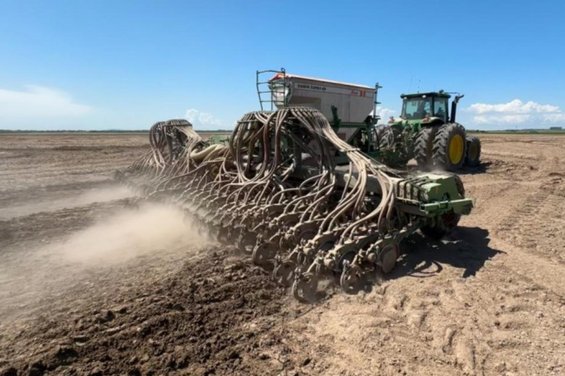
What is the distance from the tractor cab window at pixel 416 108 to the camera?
10.6 meters

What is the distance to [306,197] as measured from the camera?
4461 millimetres

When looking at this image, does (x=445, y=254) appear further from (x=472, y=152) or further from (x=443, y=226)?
(x=472, y=152)

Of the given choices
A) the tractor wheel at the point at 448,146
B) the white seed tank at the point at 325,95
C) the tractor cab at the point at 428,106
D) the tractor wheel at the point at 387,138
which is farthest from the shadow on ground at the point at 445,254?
the tractor cab at the point at 428,106

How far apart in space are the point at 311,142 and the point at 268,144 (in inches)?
24.3

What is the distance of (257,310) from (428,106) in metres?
9.02

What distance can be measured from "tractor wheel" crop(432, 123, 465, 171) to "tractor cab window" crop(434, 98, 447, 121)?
85 cm

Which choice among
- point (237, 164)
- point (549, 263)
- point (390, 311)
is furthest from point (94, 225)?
point (549, 263)

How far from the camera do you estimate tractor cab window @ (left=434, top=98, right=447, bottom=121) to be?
34.5ft

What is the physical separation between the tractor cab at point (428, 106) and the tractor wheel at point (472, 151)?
0.89 m

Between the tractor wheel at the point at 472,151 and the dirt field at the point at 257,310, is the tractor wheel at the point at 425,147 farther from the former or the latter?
the dirt field at the point at 257,310

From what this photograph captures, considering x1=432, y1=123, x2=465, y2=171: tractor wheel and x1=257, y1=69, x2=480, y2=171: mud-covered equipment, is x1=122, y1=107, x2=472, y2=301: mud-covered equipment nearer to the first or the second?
x1=257, y1=69, x2=480, y2=171: mud-covered equipment

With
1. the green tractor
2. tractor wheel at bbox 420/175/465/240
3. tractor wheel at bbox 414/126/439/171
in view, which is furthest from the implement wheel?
tractor wheel at bbox 414/126/439/171

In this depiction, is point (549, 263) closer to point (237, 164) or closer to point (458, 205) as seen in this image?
point (458, 205)

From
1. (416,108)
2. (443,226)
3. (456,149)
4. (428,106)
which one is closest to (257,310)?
(443,226)
